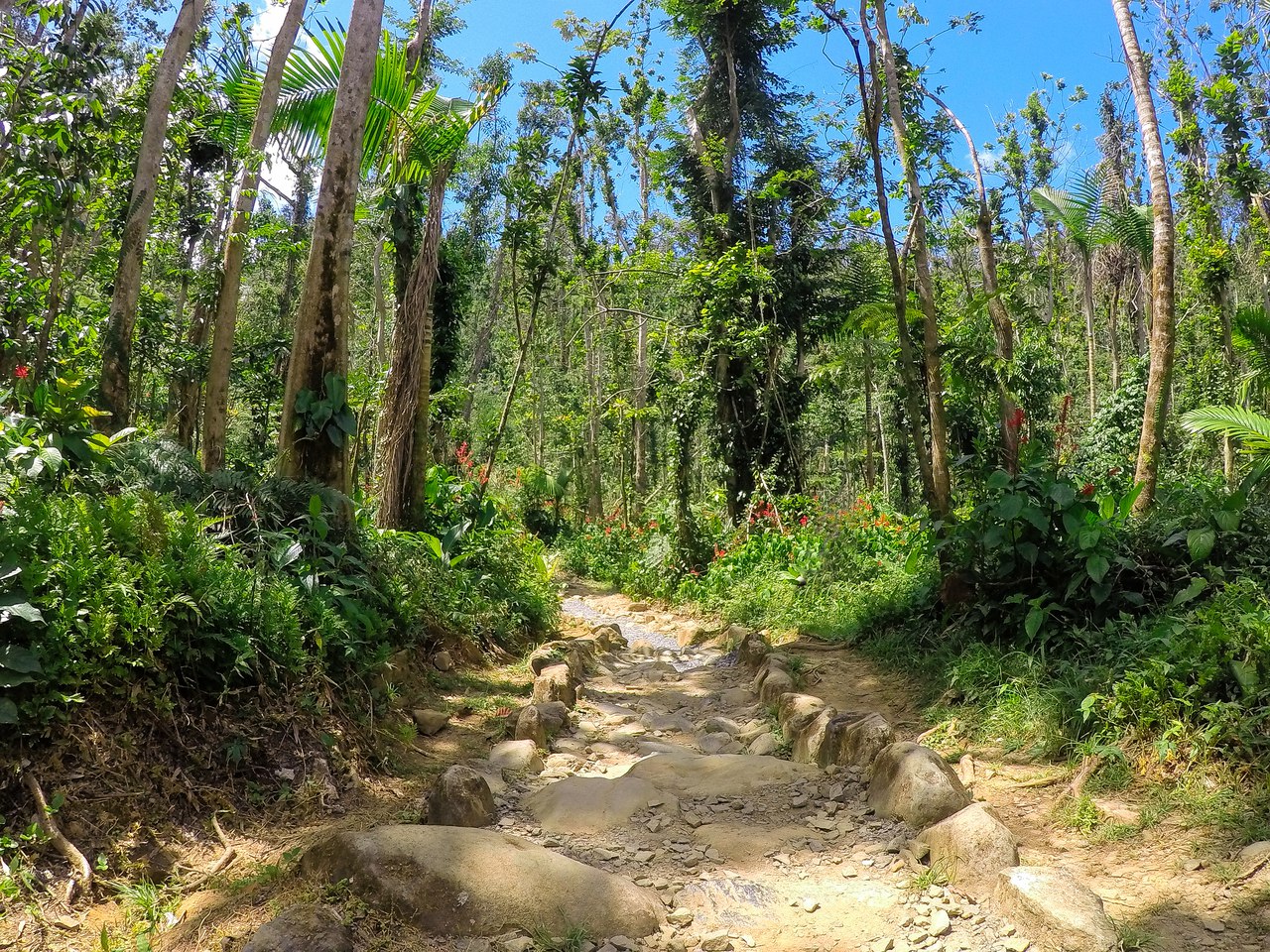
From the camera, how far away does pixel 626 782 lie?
12.3 ft

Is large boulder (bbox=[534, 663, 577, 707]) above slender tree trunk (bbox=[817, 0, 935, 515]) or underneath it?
underneath

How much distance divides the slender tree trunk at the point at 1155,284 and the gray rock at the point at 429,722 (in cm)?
489

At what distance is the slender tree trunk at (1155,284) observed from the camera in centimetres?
614

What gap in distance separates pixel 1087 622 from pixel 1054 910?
106 inches

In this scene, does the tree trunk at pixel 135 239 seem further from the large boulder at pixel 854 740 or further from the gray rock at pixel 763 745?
the large boulder at pixel 854 740

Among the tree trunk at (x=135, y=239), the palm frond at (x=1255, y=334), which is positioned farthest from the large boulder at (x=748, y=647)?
the palm frond at (x=1255, y=334)

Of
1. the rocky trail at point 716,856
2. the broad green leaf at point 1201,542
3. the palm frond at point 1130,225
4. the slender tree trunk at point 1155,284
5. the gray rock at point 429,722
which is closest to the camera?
the rocky trail at point 716,856

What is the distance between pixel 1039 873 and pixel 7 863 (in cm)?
314

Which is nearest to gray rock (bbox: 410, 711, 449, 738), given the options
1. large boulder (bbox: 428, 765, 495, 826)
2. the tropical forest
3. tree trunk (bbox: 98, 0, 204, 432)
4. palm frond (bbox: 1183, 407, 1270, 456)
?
the tropical forest

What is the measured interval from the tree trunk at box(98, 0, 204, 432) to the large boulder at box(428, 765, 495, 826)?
477 cm

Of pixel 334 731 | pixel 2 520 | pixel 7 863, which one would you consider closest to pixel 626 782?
pixel 334 731

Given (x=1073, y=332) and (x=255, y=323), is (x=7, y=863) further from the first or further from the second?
(x=1073, y=332)

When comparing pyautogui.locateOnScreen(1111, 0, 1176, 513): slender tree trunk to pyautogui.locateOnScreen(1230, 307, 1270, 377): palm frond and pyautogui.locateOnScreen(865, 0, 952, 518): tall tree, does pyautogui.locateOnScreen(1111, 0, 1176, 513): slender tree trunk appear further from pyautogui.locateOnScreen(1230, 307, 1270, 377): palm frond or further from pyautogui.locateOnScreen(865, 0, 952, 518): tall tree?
pyautogui.locateOnScreen(1230, 307, 1270, 377): palm frond

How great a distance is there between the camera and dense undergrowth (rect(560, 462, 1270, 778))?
3.56 m
